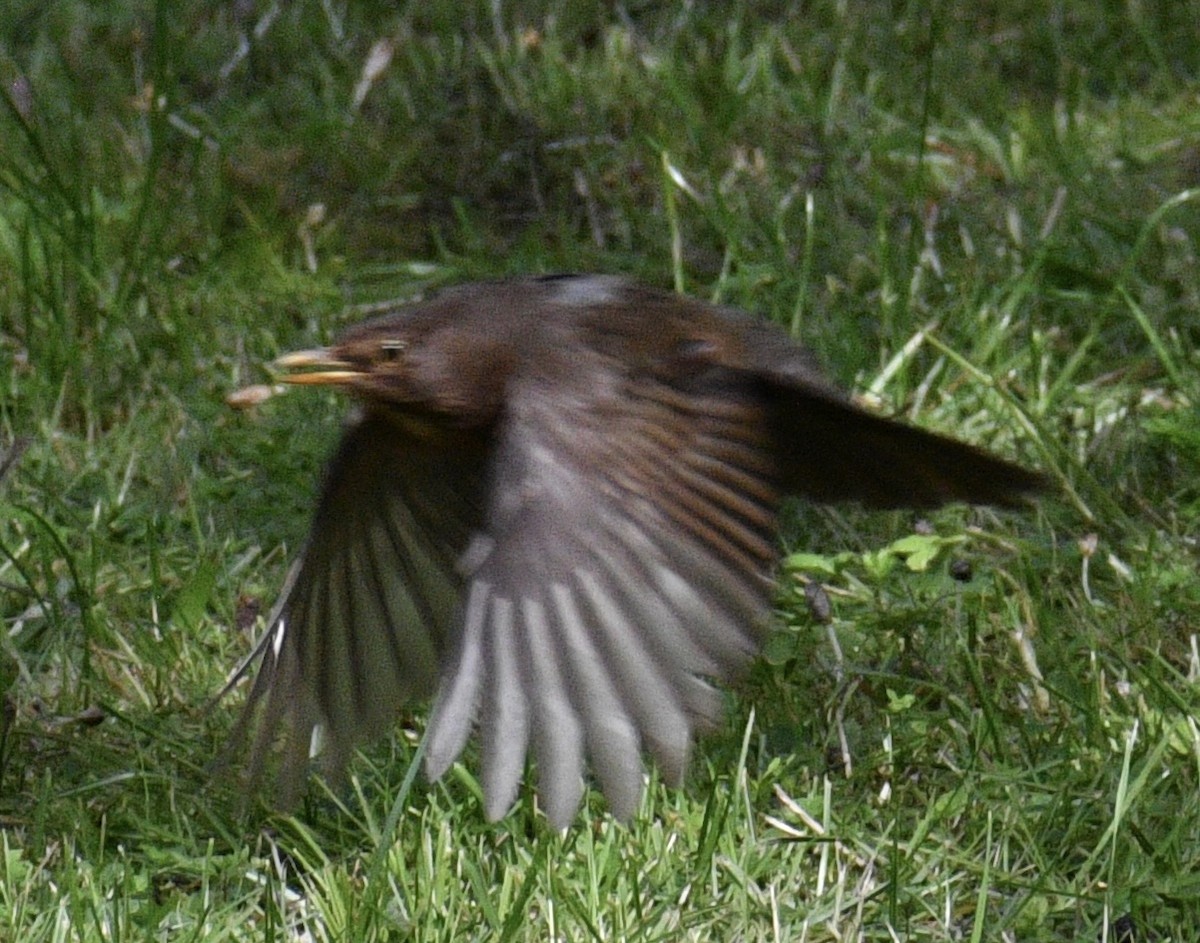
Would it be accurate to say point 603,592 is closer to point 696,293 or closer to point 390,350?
point 390,350

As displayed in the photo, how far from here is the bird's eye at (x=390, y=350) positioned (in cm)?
305

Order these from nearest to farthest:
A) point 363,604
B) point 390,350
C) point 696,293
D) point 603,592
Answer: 1. point 603,592
2. point 390,350
3. point 363,604
4. point 696,293

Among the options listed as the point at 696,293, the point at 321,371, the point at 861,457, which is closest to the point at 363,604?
the point at 321,371

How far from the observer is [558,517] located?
2.54 metres

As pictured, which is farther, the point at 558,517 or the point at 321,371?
the point at 321,371

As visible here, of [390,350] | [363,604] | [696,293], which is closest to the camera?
[390,350]

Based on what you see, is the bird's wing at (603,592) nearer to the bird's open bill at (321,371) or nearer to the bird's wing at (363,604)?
the bird's open bill at (321,371)

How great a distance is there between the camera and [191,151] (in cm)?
492

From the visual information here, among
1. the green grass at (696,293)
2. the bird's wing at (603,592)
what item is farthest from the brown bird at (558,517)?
the green grass at (696,293)

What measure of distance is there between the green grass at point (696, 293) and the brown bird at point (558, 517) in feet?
0.64

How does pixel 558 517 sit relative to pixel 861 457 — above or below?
above

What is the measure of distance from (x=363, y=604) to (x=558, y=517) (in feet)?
2.52

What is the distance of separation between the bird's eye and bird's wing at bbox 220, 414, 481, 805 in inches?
5.9

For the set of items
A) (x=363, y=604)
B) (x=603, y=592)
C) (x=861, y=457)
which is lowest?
(x=363, y=604)
